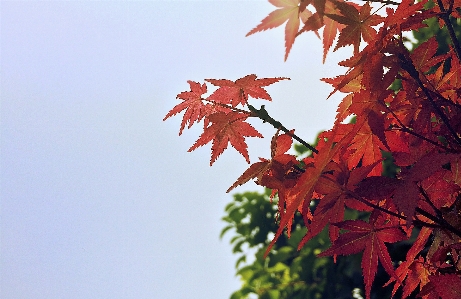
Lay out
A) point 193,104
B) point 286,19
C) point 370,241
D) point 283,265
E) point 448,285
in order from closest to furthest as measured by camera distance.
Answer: point 448,285
point 370,241
point 286,19
point 193,104
point 283,265

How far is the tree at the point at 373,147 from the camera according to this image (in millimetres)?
833

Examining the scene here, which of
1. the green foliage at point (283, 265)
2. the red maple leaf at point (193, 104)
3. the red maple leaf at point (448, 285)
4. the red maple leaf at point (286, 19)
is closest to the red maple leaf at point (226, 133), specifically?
the red maple leaf at point (193, 104)

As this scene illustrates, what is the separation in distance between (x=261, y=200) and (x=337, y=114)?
137 inches

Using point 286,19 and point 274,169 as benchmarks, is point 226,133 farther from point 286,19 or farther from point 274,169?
point 286,19

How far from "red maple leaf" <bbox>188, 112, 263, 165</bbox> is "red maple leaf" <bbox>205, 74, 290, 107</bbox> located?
72mm

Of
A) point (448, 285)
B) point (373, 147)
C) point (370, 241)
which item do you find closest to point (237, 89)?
point (373, 147)

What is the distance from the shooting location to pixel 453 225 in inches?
36.6

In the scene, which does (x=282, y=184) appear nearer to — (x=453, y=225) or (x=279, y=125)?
(x=279, y=125)

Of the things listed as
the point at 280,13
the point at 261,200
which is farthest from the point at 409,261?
the point at 261,200

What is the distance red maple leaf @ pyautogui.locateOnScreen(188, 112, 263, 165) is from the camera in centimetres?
109

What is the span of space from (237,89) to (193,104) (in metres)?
0.16

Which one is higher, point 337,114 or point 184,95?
point 184,95

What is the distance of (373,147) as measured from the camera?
1015 mm

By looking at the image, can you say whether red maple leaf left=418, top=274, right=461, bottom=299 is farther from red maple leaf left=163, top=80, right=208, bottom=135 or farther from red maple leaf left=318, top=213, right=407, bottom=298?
red maple leaf left=163, top=80, right=208, bottom=135
